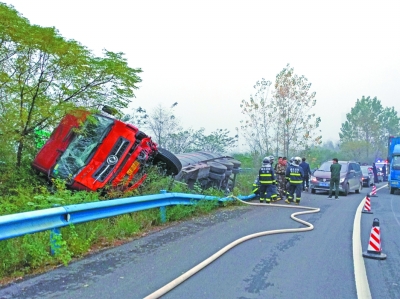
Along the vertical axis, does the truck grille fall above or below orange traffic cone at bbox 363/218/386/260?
above

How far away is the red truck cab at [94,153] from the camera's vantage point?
8891 mm

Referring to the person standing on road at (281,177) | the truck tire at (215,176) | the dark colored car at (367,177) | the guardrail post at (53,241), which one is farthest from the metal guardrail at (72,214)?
the dark colored car at (367,177)

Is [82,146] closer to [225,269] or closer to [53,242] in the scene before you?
[53,242]

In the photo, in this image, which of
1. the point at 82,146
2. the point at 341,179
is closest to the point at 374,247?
the point at 82,146

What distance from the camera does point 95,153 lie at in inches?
360

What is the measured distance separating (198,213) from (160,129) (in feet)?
48.1

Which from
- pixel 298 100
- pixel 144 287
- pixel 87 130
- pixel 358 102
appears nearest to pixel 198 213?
pixel 87 130

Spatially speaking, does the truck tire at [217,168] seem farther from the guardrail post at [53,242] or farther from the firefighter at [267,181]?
the guardrail post at [53,242]

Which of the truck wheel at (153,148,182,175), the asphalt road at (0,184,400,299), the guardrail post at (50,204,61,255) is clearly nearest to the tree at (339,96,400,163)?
the truck wheel at (153,148,182,175)

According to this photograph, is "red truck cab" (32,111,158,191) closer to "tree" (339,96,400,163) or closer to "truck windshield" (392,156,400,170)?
"truck windshield" (392,156,400,170)

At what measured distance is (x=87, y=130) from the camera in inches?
370

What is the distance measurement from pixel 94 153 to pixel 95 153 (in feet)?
0.10

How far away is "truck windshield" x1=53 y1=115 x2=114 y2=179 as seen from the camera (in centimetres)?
891

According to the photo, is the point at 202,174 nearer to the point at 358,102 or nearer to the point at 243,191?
the point at 243,191
